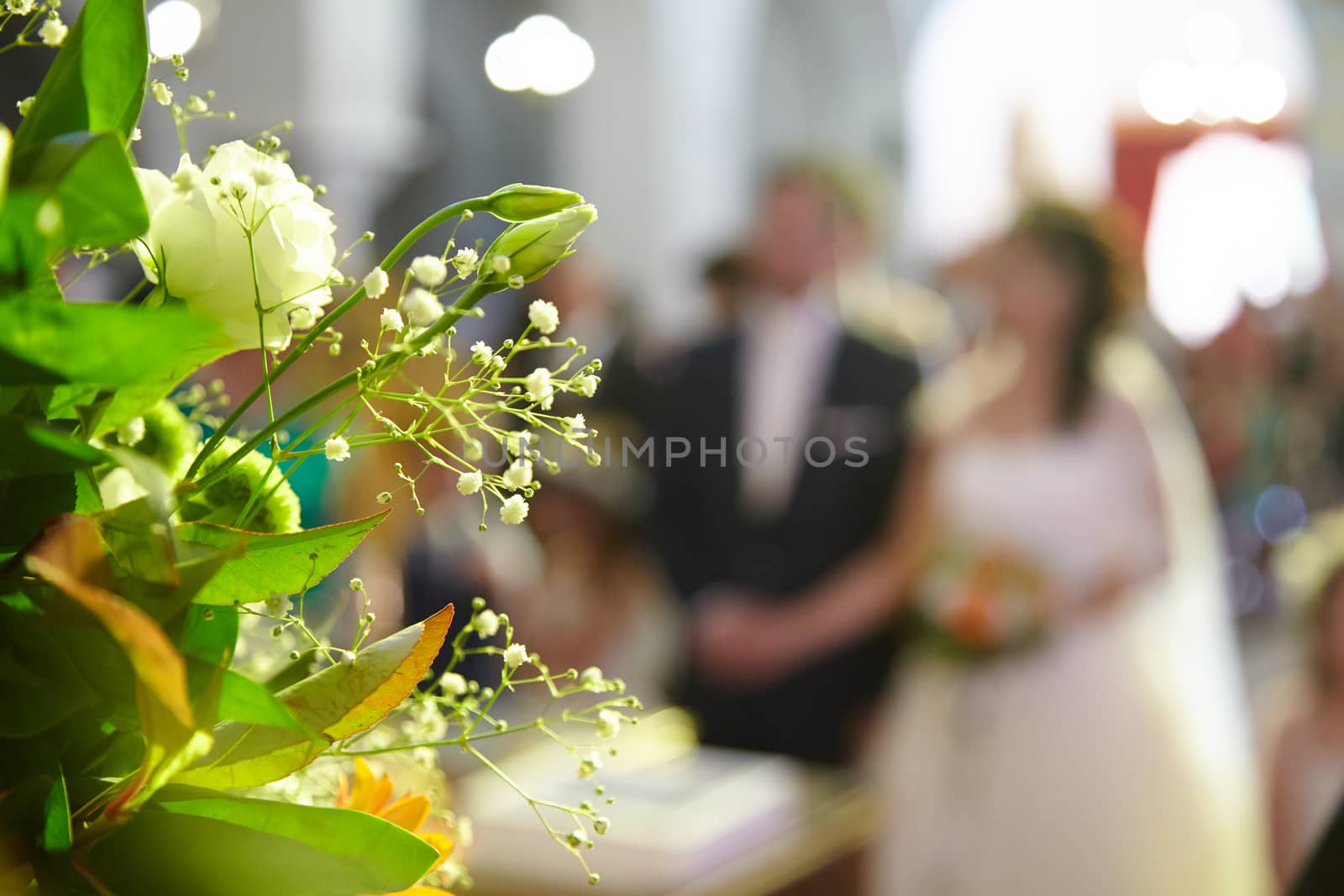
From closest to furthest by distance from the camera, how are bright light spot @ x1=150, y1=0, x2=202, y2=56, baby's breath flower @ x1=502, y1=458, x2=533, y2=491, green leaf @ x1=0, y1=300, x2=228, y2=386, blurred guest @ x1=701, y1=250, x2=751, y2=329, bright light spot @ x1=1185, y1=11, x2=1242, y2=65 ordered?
green leaf @ x1=0, y1=300, x2=228, y2=386
baby's breath flower @ x1=502, y1=458, x2=533, y2=491
bright light spot @ x1=150, y1=0, x2=202, y2=56
blurred guest @ x1=701, y1=250, x2=751, y2=329
bright light spot @ x1=1185, y1=11, x2=1242, y2=65

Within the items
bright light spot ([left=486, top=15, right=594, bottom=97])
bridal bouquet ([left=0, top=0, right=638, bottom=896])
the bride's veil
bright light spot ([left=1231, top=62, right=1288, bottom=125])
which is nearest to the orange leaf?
bridal bouquet ([left=0, top=0, right=638, bottom=896])

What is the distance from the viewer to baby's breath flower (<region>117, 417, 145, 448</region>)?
463 mm

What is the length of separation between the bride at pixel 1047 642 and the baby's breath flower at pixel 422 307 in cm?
235

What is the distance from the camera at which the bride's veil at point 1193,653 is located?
2756 mm

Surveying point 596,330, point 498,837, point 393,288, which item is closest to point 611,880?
point 498,837

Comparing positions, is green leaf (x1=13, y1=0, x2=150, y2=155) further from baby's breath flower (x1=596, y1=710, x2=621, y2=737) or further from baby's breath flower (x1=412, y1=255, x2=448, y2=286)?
baby's breath flower (x1=596, y1=710, x2=621, y2=737)

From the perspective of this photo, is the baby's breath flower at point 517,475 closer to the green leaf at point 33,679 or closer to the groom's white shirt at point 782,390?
the green leaf at point 33,679

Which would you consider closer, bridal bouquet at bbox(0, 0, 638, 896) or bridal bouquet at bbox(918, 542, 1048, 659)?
bridal bouquet at bbox(0, 0, 638, 896)

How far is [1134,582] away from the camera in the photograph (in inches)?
112

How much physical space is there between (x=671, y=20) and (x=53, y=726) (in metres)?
6.84

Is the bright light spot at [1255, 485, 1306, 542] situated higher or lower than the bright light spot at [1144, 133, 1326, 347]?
lower

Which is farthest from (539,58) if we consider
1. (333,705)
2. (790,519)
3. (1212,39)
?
(1212,39)

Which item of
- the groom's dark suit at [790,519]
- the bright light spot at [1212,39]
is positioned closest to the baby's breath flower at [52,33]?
the groom's dark suit at [790,519]

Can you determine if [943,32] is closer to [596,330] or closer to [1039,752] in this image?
[596,330]
